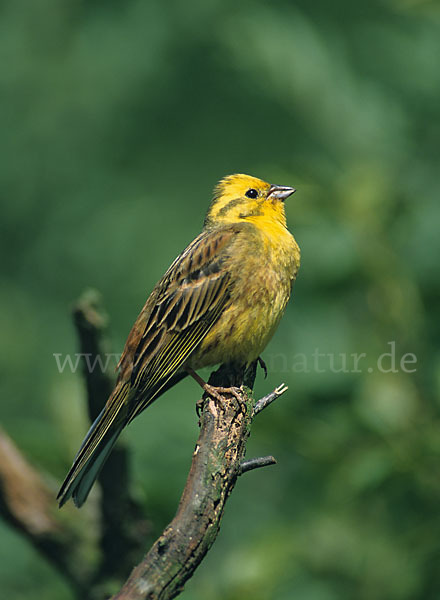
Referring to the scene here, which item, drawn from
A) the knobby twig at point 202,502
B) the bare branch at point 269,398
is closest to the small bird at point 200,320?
the bare branch at point 269,398

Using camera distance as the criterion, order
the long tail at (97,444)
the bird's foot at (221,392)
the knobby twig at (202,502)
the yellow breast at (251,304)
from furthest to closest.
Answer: the yellow breast at (251,304) < the long tail at (97,444) < the bird's foot at (221,392) < the knobby twig at (202,502)

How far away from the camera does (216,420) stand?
3.55m

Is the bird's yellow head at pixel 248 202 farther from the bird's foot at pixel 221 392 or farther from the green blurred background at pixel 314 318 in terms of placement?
the bird's foot at pixel 221 392

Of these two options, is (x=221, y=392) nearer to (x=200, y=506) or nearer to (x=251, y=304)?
(x=251, y=304)

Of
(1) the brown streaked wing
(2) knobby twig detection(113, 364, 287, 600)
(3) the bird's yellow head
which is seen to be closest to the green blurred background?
(3) the bird's yellow head

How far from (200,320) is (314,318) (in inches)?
24.7

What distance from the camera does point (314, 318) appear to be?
462 cm

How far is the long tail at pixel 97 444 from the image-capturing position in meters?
3.98

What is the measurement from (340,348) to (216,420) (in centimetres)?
125

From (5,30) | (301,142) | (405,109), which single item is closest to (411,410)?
(405,109)

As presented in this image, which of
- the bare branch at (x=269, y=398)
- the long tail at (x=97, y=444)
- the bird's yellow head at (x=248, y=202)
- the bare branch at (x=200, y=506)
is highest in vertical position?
the bird's yellow head at (x=248, y=202)

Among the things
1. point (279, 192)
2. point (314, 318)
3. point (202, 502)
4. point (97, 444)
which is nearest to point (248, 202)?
point (279, 192)

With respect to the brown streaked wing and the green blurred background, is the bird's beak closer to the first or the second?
the green blurred background

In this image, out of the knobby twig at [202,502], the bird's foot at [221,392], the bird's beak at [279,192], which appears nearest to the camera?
the knobby twig at [202,502]
